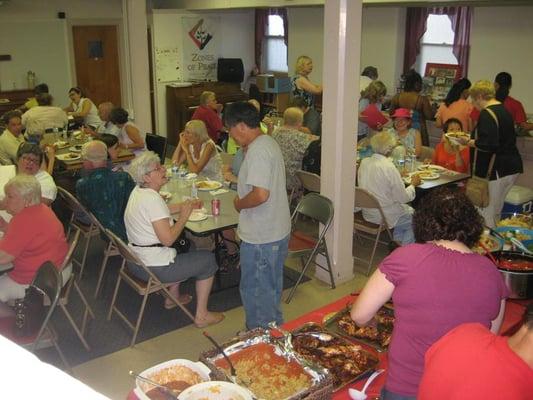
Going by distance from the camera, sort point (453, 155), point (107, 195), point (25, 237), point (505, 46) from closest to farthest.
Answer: point (25, 237), point (107, 195), point (453, 155), point (505, 46)

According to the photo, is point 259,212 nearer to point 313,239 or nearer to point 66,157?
point 313,239

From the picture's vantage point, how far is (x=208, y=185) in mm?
5266

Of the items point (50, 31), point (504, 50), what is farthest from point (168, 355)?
point (50, 31)

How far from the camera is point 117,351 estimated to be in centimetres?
412

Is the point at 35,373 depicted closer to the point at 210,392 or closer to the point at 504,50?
the point at 210,392

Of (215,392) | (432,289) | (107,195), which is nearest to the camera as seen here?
(432,289)

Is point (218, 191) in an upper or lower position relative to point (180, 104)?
lower

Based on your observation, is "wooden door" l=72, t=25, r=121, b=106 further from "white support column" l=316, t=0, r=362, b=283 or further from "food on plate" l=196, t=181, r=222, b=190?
"white support column" l=316, t=0, r=362, b=283

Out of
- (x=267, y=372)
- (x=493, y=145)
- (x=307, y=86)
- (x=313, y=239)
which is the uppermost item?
(x=307, y=86)

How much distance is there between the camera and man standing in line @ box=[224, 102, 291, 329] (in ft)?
11.6

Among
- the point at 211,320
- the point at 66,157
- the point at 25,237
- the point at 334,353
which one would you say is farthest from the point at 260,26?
the point at 334,353

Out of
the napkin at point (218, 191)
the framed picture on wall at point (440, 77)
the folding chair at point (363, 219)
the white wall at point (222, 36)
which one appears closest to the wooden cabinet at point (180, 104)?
the white wall at point (222, 36)

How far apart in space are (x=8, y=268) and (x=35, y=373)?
10.6 feet

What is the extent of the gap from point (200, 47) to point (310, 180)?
689 centimetres
